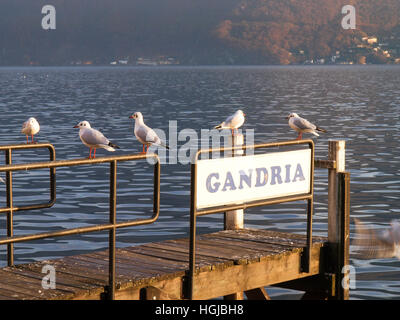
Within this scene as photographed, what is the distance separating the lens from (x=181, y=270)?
9.81 m

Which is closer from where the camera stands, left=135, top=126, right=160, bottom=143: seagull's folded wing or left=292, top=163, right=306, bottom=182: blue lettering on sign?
left=292, top=163, right=306, bottom=182: blue lettering on sign

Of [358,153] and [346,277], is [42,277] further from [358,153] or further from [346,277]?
[358,153]

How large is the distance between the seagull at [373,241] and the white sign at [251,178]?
132 inches

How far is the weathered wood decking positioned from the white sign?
772 millimetres

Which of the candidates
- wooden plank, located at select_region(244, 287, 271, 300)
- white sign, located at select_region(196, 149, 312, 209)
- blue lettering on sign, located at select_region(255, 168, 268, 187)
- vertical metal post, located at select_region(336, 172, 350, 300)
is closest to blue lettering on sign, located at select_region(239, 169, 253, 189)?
white sign, located at select_region(196, 149, 312, 209)

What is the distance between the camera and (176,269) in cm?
987

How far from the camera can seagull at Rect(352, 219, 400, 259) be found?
48.9 feet

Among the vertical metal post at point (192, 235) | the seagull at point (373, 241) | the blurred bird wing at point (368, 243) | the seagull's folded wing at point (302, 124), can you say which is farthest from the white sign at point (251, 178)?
the seagull's folded wing at point (302, 124)

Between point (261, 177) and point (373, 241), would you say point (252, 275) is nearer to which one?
point (261, 177)

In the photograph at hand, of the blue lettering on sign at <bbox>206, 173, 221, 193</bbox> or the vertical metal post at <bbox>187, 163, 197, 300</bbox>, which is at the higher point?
the blue lettering on sign at <bbox>206, 173, 221, 193</bbox>

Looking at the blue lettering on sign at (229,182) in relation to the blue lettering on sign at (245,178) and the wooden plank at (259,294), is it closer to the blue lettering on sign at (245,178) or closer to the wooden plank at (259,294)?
the blue lettering on sign at (245,178)

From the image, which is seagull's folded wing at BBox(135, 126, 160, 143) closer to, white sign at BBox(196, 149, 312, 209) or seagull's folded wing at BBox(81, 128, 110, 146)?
seagull's folded wing at BBox(81, 128, 110, 146)
